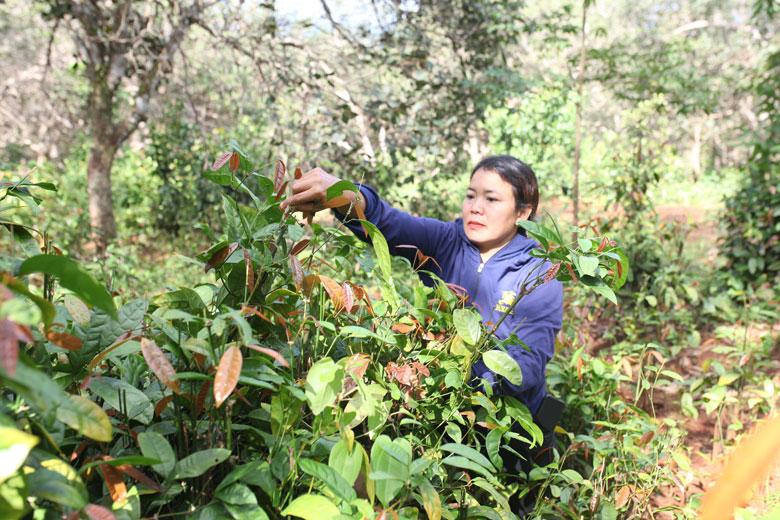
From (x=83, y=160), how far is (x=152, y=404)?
31.3ft

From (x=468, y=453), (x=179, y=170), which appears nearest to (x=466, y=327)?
(x=468, y=453)

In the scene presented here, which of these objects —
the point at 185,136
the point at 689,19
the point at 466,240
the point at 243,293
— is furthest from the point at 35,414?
the point at 689,19

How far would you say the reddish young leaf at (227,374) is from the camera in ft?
2.30

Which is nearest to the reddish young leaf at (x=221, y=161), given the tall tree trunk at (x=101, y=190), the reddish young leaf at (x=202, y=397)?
the reddish young leaf at (x=202, y=397)

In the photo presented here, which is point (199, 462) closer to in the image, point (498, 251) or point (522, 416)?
point (522, 416)

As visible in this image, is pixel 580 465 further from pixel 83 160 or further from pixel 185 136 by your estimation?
pixel 83 160

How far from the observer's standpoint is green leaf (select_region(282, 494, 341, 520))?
2.66ft

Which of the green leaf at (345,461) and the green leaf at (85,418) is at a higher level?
the green leaf at (85,418)

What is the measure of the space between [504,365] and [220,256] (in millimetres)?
538

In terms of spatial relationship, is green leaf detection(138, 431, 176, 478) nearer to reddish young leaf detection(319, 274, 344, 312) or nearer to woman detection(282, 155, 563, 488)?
reddish young leaf detection(319, 274, 344, 312)

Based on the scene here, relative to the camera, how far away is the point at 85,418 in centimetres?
71

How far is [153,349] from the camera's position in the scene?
2.52 ft

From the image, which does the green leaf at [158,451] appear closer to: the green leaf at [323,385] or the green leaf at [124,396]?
the green leaf at [124,396]

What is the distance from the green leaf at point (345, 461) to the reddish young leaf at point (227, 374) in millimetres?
238
